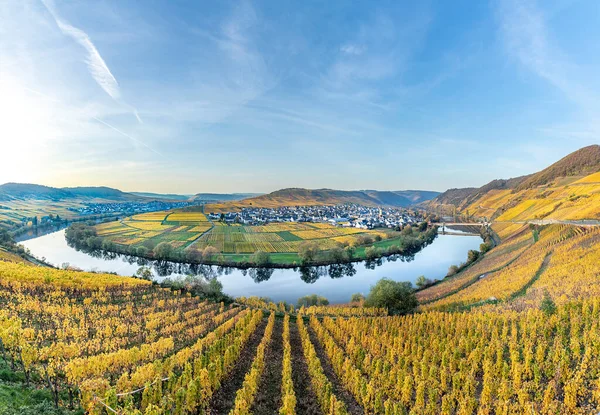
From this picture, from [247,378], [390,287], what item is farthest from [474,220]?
[247,378]

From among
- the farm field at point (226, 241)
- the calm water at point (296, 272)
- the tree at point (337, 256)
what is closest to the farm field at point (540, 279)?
the calm water at point (296, 272)

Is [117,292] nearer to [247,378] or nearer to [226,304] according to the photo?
[226,304]

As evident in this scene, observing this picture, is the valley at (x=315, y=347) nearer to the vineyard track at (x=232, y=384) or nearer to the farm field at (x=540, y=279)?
the vineyard track at (x=232, y=384)

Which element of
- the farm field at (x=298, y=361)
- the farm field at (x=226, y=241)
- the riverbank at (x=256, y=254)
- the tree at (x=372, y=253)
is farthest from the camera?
the tree at (x=372, y=253)

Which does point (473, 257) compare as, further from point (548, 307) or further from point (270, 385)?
point (270, 385)

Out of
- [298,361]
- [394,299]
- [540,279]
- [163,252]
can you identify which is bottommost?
[163,252]

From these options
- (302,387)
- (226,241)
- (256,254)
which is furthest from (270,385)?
(226,241)
